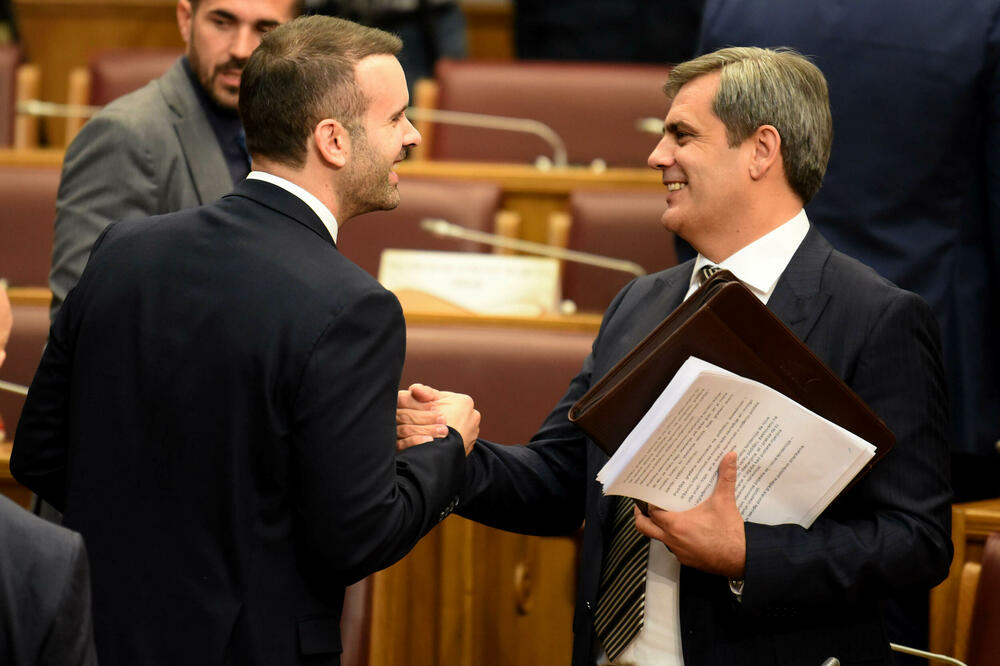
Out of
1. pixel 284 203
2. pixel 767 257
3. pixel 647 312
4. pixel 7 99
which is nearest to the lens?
pixel 284 203

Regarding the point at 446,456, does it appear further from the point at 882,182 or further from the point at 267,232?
the point at 882,182

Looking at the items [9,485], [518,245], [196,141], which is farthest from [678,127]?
[518,245]

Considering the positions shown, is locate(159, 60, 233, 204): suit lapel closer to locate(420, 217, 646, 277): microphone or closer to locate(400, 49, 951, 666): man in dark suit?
locate(400, 49, 951, 666): man in dark suit

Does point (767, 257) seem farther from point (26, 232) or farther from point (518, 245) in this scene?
point (26, 232)

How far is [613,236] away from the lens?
2900 millimetres

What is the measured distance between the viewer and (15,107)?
3572 mm

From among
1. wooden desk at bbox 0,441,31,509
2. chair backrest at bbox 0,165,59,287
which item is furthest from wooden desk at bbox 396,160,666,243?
wooden desk at bbox 0,441,31,509

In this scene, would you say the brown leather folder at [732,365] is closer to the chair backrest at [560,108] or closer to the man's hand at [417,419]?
the man's hand at [417,419]

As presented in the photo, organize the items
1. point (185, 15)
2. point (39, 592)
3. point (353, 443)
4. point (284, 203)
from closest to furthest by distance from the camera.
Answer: point (39, 592) → point (353, 443) → point (284, 203) → point (185, 15)

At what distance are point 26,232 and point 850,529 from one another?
2.07 metres

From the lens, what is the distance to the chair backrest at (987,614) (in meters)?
Answer: 1.51

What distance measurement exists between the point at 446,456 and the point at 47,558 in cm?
53

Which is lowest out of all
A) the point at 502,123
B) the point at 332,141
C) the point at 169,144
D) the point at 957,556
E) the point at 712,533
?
the point at 957,556

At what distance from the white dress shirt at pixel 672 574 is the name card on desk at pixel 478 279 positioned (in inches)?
43.1
